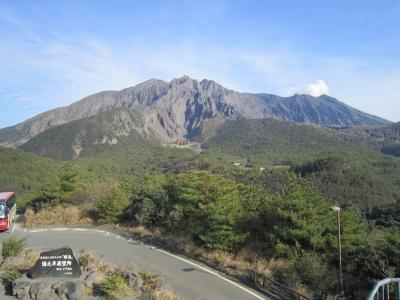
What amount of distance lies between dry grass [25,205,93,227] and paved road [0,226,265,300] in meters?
1.75

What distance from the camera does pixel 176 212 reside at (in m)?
23.0

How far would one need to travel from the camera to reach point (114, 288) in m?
12.1

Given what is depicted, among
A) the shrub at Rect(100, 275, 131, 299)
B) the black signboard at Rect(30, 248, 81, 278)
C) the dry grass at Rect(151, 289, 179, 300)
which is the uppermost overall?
the black signboard at Rect(30, 248, 81, 278)

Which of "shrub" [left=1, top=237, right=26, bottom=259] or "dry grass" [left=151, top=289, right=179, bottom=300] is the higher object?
"shrub" [left=1, top=237, right=26, bottom=259]

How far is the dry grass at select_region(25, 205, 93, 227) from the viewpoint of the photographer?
88.8 feet

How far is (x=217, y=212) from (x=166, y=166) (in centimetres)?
16063

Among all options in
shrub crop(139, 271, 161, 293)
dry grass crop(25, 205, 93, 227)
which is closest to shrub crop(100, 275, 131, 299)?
shrub crop(139, 271, 161, 293)

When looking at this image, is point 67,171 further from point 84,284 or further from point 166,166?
point 166,166

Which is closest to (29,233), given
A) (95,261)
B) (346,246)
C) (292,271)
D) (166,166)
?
(95,261)

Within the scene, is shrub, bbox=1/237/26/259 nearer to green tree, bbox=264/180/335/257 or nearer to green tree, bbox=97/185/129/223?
green tree, bbox=97/185/129/223

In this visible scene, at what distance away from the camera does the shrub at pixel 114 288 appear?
12036 mm

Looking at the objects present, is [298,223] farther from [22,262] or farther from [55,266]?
[22,262]

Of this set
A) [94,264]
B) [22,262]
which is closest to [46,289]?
[94,264]

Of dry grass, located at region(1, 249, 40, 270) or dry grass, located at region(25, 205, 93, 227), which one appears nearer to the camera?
dry grass, located at region(1, 249, 40, 270)
